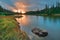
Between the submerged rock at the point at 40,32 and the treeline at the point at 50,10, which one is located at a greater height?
the treeline at the point at 50,10

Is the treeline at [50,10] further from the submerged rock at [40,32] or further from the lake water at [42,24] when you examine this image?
the submerged rock at [40,32]

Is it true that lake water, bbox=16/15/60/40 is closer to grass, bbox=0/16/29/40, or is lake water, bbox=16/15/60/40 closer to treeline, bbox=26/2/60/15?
treeline, bbox=26/2/60/15

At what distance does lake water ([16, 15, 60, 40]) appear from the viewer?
528 cm

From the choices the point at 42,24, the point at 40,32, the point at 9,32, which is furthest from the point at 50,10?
the point at 9,32

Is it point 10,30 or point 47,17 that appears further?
point 47,17

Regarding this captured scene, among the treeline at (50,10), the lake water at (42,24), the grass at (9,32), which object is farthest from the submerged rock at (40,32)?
the grass at (9,32)

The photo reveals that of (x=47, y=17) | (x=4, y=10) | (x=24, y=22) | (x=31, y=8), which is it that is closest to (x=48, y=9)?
(x=47, y=17)

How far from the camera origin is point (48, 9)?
17.8 feet

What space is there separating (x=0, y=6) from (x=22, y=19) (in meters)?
1.00

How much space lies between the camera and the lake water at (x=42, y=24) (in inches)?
208

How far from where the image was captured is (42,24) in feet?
17.5

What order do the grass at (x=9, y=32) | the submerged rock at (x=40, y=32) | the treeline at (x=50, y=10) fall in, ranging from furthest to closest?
the treeline at (x=50, y=10) < the submerged rock at (x=40, y=32) < the grass at (x=9, y=32)

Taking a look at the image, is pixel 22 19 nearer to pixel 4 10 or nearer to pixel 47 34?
pixel 4 10

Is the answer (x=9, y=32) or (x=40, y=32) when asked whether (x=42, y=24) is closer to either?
(x=40, y=32)
